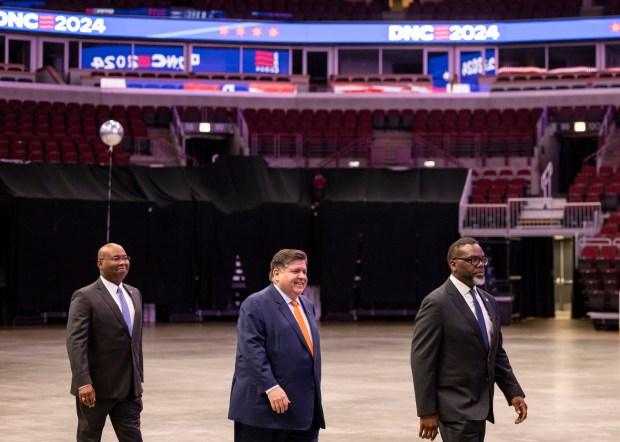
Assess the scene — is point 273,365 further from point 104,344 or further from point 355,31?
point 355,31

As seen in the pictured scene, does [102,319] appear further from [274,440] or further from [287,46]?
[287,46]

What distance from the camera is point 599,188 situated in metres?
32.5

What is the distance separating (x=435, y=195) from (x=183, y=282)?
715 cm

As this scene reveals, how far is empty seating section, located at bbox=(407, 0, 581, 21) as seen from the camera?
4234cm

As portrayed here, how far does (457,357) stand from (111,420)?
2738mm

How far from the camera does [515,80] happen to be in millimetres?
39625

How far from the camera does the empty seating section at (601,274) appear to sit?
1088 inches

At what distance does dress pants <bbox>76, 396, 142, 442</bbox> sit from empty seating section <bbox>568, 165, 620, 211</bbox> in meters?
25.7

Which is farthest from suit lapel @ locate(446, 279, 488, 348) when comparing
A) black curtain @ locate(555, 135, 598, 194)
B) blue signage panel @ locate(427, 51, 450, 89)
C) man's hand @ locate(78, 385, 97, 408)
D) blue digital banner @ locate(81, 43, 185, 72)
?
blue signage panel @ locate(427, 51, 450, 89)

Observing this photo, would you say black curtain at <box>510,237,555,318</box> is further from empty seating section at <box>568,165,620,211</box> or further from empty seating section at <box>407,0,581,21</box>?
empty seating section at <box>407,0,581,21</box>

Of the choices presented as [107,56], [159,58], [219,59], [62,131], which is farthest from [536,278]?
[107,56]

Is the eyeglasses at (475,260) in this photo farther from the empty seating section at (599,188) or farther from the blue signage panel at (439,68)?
the blue signage panel at (439,68)

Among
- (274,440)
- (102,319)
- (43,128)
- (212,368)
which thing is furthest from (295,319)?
(43,128)

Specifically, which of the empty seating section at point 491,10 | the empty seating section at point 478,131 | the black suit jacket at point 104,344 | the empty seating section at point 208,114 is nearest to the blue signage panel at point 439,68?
the empty seating section at point 491,10
